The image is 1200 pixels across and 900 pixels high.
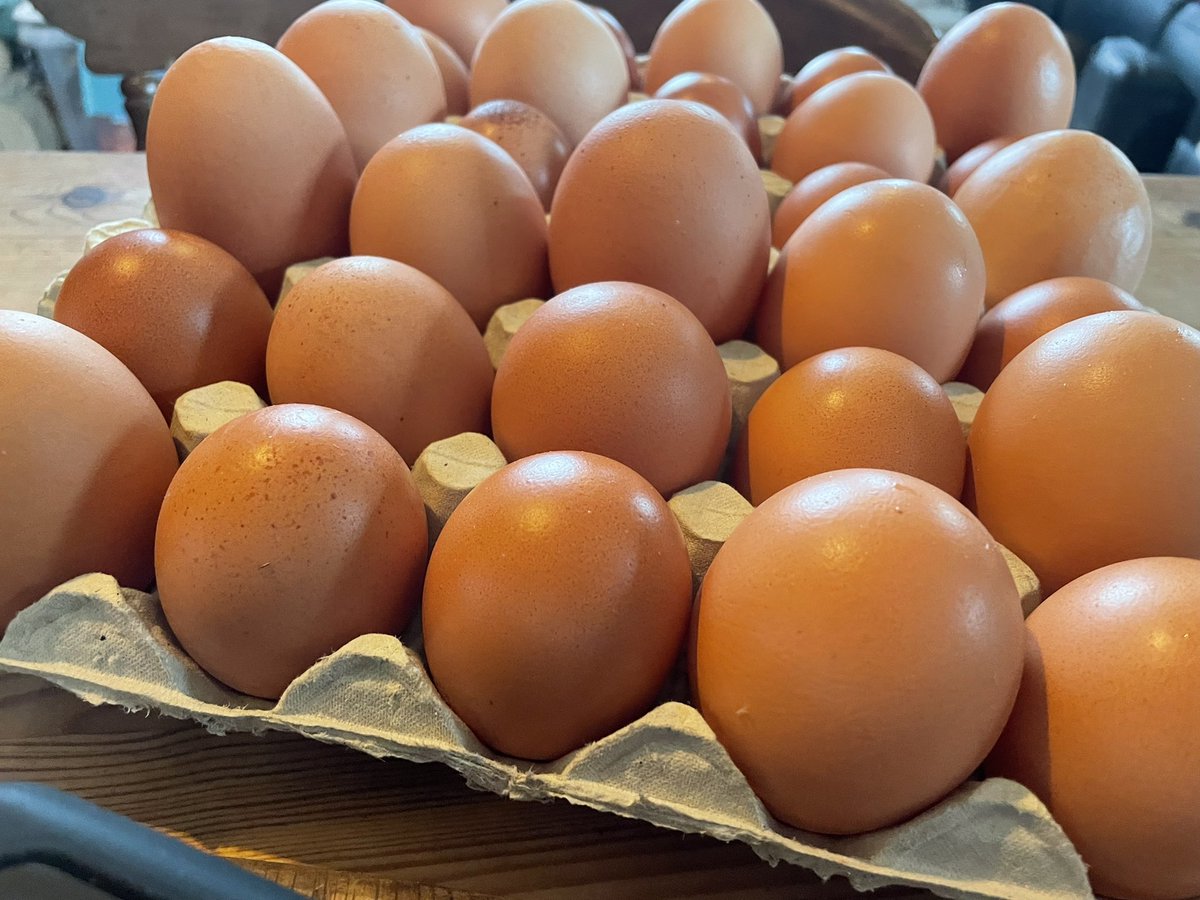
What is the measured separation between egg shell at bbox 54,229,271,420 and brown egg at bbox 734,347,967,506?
44 cm

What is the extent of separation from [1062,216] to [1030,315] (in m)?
0.14

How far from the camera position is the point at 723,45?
114 centimetres

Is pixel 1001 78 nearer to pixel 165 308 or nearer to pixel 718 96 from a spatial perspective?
pixel 718 96

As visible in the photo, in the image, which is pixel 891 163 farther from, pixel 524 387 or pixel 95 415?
pixel 95 415

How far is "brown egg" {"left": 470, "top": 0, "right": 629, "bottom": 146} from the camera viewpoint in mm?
990

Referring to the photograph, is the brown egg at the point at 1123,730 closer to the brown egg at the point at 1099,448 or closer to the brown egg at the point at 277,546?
the brown egg at the point at 1099,448

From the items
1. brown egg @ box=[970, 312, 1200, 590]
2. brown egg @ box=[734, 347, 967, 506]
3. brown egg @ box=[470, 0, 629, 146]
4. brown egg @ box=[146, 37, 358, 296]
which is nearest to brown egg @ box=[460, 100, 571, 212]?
brown egg @ box=[470, 0, 629, 146]

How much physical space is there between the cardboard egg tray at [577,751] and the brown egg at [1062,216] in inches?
14.5

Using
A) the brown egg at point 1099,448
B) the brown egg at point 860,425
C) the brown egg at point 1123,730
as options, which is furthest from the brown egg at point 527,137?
the brown egg at point 1123,730

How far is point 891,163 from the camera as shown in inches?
36.7

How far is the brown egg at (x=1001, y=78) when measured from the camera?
994 mm

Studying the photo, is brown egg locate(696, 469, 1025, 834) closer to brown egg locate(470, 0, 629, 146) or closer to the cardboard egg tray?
the cardboard egg tray

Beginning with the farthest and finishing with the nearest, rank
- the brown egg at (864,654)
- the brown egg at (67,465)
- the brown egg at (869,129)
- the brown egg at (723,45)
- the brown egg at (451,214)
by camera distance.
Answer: the brown egg at (723,45), the brown egg at (869,129), the brown egg at (451,214), the brown egg at (67,465), the brown egg at (864,654)

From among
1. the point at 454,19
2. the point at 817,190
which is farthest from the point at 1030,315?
the point at 454,19
